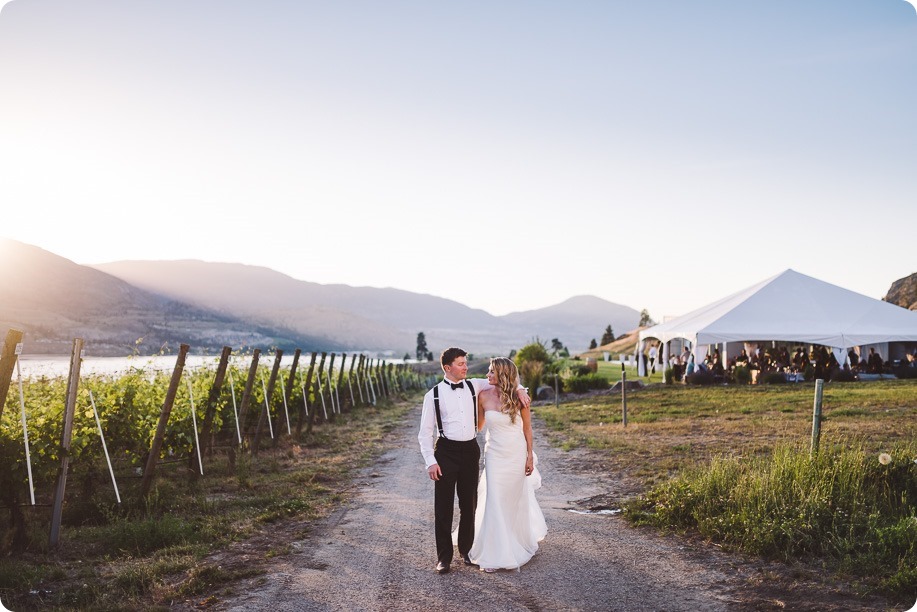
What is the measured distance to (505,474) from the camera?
636 cm

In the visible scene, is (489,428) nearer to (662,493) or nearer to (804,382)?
(662,493)

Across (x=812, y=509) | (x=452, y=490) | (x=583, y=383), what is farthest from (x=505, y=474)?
(x=583, y=383)

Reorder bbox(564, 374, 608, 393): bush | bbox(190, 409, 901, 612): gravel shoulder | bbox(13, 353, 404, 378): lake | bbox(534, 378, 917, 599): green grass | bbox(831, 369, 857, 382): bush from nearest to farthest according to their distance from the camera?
bbox(190, 409, 901, 612): gravel shoulder
bbox(534, 378, 917, 599): green grass
bbox(13, 353, 404, 378): lake
bbox(831, 369, 857, 382): bush
bbox(564, 374, 608, 393): bush

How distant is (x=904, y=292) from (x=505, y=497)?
60.9 metres

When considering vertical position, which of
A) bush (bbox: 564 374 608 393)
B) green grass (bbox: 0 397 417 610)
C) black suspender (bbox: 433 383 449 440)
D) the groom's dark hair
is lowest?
green grass (bbox: 0 397 417 610)

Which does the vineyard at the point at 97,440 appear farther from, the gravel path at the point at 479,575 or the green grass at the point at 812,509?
the green grass at the point at 812,509

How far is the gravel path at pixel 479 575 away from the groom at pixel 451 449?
1.08 ft

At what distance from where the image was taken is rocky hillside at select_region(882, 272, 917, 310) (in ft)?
177

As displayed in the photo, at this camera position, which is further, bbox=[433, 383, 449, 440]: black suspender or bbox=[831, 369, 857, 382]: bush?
bbox=[831, 369, 857, 382]: bush

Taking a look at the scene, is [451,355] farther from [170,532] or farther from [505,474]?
[170,532]

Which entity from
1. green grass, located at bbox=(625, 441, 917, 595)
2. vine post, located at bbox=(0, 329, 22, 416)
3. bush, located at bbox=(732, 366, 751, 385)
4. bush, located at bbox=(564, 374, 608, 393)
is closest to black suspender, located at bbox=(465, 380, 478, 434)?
green grass, located at bbox=(625, 441, 917, 595)

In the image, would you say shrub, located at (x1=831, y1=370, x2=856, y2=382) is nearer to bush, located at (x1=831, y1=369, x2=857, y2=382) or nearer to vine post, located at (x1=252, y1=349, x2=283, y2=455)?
bush, located at (x1=831, y1=369, x2=857, y2=382)

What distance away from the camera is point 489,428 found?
21.1 ft

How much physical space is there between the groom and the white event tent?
23004 mm
